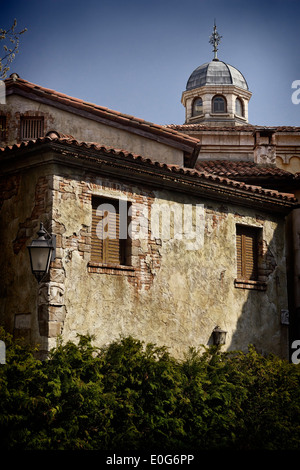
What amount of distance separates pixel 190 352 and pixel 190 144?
568 cm

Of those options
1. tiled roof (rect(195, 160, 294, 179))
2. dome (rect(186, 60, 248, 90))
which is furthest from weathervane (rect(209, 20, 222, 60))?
A: tiled roof (rect(195, 160, 294, 179))

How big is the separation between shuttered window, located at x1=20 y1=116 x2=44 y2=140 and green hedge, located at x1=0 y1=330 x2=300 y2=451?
526cm

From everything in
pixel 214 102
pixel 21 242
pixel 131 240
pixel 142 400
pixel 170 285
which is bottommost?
pixel 142 400

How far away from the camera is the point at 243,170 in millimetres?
17125

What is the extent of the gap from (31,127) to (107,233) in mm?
3761

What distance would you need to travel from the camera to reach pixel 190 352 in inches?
463

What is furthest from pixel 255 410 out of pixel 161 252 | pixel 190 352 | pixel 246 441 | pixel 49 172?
pixel 49 172

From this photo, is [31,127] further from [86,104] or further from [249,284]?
[249,284]

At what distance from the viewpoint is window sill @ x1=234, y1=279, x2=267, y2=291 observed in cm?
1348

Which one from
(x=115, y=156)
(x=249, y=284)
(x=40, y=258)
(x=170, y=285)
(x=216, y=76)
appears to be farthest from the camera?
(x=216, y=76)

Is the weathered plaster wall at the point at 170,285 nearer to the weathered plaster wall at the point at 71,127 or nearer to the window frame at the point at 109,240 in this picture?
the window frame at the point at 109,240

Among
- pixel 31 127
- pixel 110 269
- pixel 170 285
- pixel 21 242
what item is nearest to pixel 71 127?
pixel 31 127

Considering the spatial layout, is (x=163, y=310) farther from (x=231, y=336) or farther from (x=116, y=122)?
(x=116, y=122)

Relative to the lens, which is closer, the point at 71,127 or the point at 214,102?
the point at 71,127
